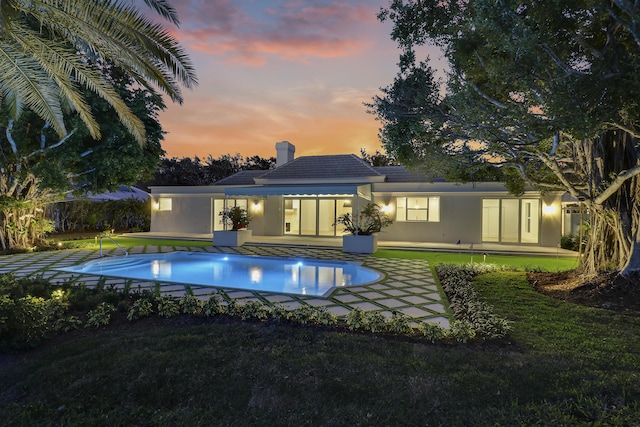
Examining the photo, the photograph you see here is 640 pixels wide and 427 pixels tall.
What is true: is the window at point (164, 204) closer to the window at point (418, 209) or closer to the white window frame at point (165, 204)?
the white window frame at point (165, 204)

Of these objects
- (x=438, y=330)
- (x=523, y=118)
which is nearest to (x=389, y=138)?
(x=523, y=118)

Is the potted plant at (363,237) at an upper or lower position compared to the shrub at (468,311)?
upper

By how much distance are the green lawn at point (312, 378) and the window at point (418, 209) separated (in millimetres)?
14320

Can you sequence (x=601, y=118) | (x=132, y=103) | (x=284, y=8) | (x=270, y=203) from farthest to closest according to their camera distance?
1. (x=270, y=203)
2. (x=132, y=103)
3. (x=284, y=8)
4. (x=601, y=118)

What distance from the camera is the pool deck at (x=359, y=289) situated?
7.18 m

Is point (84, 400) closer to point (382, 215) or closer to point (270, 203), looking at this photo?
point (382, 215)

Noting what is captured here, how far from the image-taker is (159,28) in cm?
694

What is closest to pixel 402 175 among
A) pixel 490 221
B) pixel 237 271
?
pixel 490 221

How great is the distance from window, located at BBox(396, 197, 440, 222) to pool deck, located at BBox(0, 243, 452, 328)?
6390 millimetres

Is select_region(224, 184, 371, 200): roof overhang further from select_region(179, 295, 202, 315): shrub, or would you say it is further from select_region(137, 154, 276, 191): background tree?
select_region(137, 154, 276, 191): background tree

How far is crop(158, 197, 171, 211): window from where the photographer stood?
82.1ft

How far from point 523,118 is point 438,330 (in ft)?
14.7

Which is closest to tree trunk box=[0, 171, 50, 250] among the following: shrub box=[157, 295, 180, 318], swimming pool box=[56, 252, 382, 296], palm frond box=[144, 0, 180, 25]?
swimming pool box=[56, 252, 382, 296]

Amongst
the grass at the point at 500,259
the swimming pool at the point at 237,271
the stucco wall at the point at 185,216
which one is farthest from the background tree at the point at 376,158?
the swimming pool at the point at 237,271
